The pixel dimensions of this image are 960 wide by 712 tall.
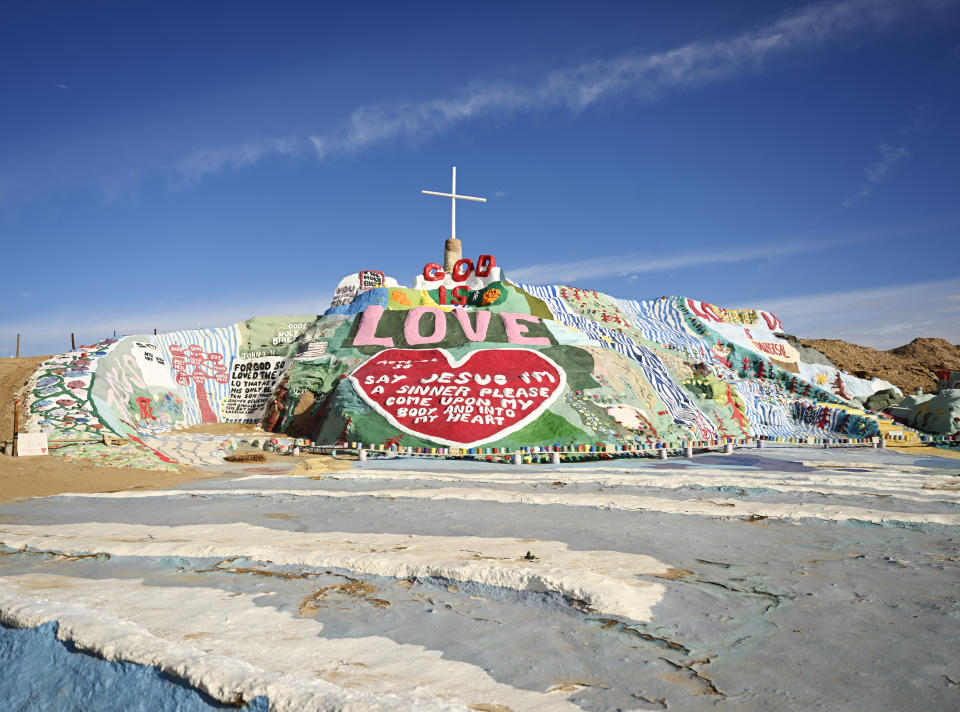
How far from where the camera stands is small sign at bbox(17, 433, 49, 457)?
35.3ft

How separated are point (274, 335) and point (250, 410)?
3929 mm

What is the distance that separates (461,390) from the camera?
50.1 feet

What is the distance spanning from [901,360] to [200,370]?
46.8m

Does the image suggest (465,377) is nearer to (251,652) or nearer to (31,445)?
(31,445)

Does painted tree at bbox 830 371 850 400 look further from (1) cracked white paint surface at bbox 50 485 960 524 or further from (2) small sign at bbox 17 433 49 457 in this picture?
(2) small sign at bbox 17 433 49 457

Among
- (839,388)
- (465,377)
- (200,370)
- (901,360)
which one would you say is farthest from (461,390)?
(901,360)

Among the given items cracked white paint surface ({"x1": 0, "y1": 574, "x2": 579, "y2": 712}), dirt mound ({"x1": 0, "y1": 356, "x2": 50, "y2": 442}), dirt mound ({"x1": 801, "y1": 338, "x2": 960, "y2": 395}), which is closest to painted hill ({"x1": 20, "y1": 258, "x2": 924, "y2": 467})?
dirt mound ({"x1": 0, "y1": 356, "x2": 50, "y2": 442})

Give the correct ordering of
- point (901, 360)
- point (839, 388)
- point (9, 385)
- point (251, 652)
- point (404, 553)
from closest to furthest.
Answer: point (251, 652), point (404, 553), point (9, 385), point (839, 388), point (901, 360)

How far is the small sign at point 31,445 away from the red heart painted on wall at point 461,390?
22.2 feet

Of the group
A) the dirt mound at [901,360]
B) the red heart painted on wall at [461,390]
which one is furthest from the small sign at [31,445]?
the dirt mound at [901,360]

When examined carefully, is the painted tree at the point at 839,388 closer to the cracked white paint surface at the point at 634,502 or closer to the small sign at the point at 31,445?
the cracked white paint surface at the point at 634,502

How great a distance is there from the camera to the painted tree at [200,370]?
20734 millimetres

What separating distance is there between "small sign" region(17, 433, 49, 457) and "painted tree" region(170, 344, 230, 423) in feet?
30.4

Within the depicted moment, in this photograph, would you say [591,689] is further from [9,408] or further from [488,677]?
[9,408]
